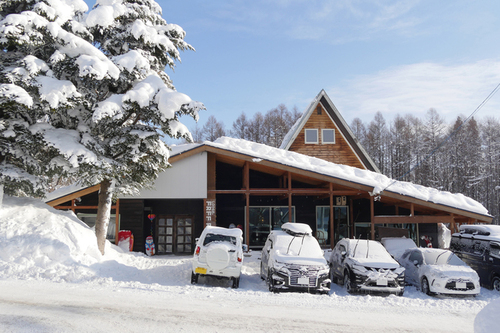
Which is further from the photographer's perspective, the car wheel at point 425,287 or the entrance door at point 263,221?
the entrance door at point 263,221

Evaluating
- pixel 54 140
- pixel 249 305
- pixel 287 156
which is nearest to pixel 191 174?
pixel 287 156

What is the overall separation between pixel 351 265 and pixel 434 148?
41.8 meters

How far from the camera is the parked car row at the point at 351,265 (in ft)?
32.0

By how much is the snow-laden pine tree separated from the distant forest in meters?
30.4

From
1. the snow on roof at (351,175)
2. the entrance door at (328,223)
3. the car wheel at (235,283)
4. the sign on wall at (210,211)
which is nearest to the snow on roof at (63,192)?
the snow on roof at (351,175)

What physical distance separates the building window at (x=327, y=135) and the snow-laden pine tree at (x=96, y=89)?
40.4 feet

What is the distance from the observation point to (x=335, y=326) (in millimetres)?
6312

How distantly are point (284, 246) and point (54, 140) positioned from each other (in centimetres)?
808

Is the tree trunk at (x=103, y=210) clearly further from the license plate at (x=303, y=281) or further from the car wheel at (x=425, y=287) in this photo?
Answer: the car wheel at (x=425, y=287)

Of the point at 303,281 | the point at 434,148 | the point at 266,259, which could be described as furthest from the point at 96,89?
the point at 434,148

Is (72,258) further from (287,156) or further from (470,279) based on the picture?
(470,279)

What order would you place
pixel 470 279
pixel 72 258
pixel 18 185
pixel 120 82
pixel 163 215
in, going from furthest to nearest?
pixel 163 215 < pixel 120 82 < pixel 18 185 < pixel 72 258 < pixel 470 279

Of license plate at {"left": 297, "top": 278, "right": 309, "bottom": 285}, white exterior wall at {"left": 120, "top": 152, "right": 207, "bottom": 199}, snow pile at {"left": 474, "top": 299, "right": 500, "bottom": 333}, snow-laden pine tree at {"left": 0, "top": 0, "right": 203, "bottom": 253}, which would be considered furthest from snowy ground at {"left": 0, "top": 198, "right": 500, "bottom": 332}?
white exterior wall at {"left": 120, "top": 152, "right": 207, "bottom": 199}

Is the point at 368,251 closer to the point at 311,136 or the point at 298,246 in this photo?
the point at 298,246
